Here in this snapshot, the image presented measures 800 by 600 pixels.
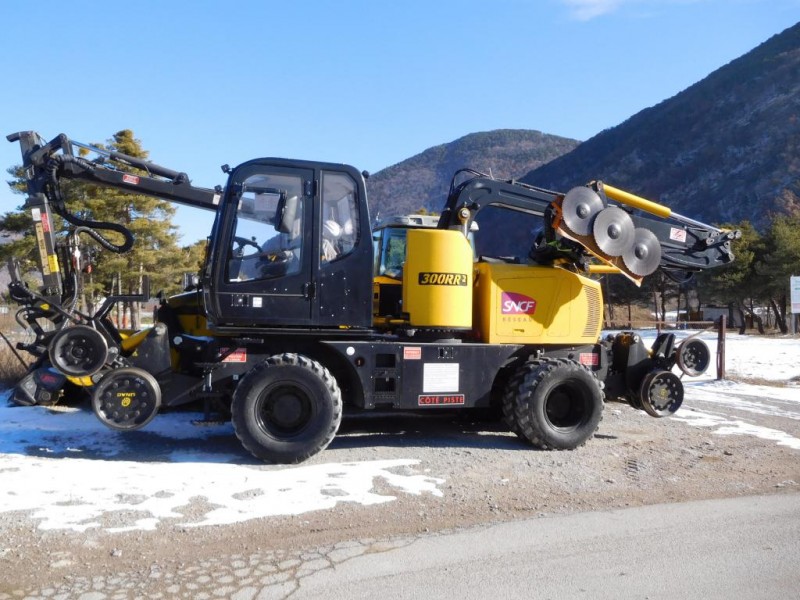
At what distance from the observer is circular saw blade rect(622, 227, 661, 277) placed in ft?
26.4

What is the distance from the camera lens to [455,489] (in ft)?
20.3

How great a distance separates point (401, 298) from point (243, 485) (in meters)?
2.66

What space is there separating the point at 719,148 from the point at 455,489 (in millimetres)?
100919

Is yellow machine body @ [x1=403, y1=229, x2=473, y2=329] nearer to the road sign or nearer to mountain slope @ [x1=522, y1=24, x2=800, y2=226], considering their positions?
the road sign

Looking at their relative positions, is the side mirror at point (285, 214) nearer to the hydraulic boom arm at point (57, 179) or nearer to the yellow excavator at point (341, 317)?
the yellow excavator at point (341, 317)

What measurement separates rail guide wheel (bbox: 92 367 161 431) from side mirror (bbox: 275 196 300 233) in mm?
1949

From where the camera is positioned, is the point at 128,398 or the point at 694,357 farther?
the point at 694,357

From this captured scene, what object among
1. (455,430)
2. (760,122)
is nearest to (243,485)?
(455,430)

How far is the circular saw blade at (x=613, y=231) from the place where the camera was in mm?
7809

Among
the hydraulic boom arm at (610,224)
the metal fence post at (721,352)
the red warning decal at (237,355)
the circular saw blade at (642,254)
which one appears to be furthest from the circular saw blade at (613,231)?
the metal fence post at (721,352)

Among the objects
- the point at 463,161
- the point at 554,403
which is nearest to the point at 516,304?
the point at 554,403

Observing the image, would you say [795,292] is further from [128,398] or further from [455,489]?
[128,398]

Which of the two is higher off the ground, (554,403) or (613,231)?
(613,231)

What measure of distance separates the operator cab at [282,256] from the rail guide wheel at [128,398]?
0.90 m
